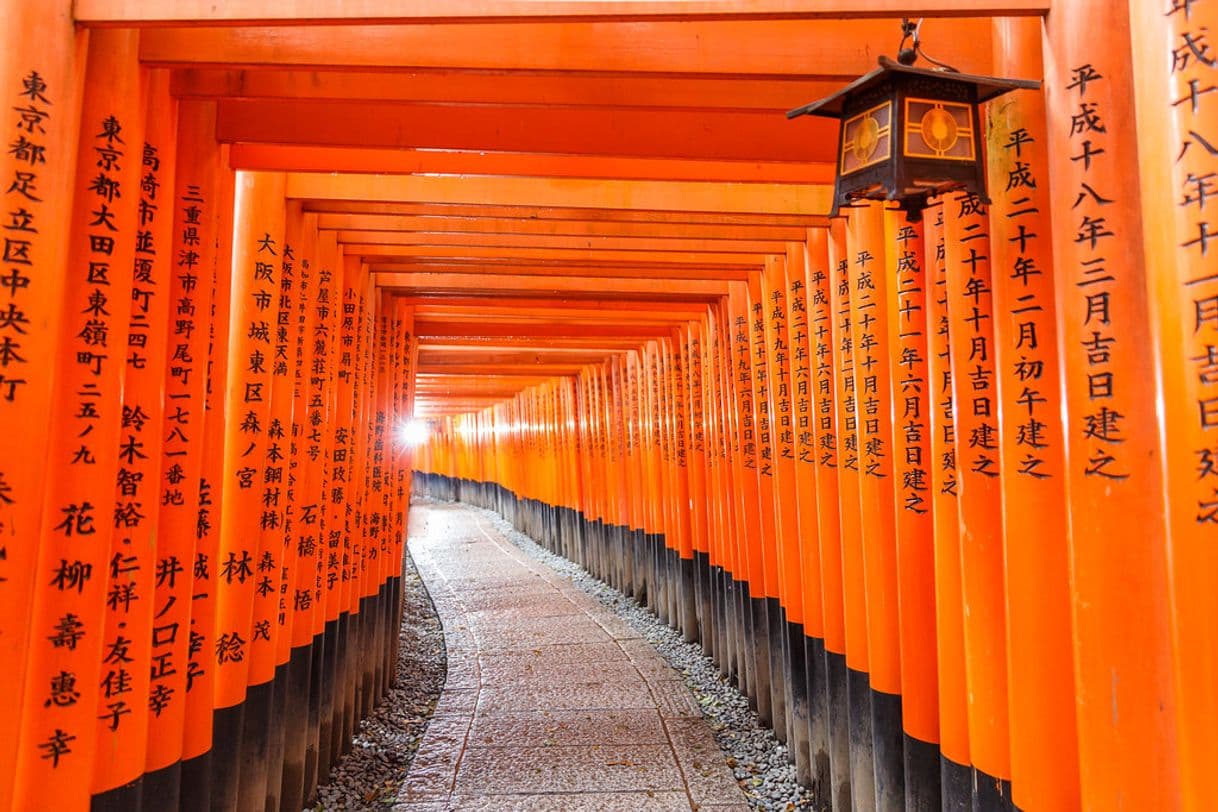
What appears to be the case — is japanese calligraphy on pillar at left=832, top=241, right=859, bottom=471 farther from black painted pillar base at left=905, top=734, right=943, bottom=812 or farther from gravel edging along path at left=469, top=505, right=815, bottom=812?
gravel edging along path at left=469, top=505, right=815, bottom=812

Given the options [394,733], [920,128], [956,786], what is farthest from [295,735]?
[920,128]

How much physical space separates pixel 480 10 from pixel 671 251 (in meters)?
3.94

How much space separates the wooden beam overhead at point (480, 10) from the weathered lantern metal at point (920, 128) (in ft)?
0.83

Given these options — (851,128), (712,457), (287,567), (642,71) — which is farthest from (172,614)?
(712,457)

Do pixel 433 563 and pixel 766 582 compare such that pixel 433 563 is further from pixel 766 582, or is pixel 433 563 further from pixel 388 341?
pixel 766 582

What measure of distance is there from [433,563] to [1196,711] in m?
15.7

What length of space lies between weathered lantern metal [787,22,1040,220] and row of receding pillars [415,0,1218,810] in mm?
277

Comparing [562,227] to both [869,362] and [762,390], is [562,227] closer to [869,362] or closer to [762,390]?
[762,390]

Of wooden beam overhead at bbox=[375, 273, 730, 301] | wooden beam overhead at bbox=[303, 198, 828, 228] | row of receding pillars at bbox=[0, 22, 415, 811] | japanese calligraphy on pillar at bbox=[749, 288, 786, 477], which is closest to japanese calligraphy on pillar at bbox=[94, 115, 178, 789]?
row of receding pillars at bbox=[0, 22, 415, 811]

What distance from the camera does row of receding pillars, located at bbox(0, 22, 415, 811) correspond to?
2518 mm

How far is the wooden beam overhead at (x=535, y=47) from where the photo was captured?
304 cm

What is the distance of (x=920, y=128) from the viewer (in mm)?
2551

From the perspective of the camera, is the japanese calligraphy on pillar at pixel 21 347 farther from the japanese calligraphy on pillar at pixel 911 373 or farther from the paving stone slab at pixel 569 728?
the paving stone slab at pixel 569 728

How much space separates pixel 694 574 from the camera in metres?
9.91
